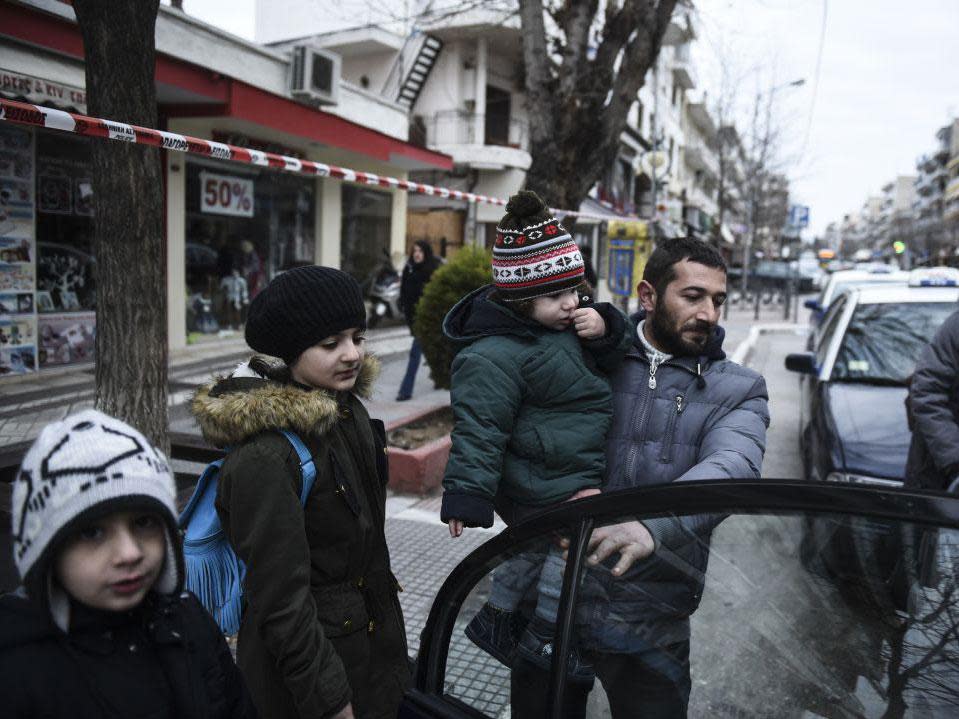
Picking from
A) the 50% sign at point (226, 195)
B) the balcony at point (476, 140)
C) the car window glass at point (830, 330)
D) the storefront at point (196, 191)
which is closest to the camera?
the car window glass at point (830, 330)

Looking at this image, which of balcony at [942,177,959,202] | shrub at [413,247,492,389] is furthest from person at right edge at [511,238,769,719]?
balcony at [942,177,959,202]

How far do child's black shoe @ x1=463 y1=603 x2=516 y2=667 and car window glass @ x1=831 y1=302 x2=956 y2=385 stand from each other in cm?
436

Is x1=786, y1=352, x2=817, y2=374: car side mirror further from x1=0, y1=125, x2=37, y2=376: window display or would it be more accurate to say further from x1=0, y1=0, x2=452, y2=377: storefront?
x1=0, y1=125, x2=37, y2=376: window display

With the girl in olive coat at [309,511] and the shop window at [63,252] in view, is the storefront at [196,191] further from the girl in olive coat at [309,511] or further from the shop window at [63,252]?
the girl in olive coat at [309,511]

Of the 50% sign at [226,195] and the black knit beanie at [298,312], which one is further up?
Result: the 50% sign at [226,195]

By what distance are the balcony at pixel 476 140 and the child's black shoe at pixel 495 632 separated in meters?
20.0

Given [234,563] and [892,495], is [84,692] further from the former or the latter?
[892,495]

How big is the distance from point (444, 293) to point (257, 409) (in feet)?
18.5

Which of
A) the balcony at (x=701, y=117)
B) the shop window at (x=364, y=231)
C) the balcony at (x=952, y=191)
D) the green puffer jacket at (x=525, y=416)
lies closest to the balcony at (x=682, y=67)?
the balcony at (x=701, y=117)

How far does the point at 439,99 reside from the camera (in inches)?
878

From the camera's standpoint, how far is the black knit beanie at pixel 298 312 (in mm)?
1946

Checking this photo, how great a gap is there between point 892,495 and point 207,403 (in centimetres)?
154

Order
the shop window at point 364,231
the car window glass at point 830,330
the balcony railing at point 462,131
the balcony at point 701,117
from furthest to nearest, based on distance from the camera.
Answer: the balcony at point 701,117, the balcony railing at point 462,131, the shop window at point 364,231, the car window glass at point 830,330

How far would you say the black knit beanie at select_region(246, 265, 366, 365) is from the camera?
76.6 inches
